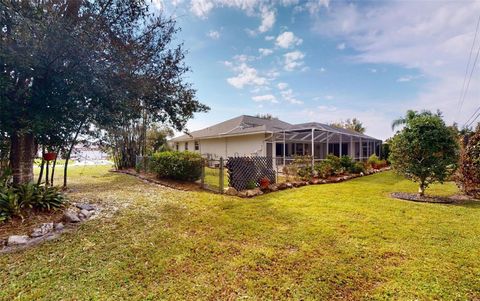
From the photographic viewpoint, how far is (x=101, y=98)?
5.49 meters

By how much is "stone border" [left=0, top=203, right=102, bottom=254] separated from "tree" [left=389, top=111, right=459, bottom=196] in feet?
32.1

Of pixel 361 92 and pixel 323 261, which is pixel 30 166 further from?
pixel 361 92

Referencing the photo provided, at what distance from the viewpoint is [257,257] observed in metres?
3.48

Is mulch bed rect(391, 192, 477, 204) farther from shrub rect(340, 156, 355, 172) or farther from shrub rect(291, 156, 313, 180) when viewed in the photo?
shrub rect(340, 156, 355, 172)

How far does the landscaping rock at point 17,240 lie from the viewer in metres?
3.81

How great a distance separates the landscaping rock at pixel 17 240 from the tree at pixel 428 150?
34.0 feet

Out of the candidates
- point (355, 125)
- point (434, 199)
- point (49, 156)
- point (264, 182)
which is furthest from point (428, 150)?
point (355, 125)

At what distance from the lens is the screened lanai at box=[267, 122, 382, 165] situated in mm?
15820

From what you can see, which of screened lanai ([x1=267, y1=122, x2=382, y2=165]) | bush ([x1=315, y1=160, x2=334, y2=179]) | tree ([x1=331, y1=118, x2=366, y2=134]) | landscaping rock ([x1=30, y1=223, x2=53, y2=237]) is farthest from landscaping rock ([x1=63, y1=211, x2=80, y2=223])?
tree ([x1=331, y1=118, x2=366, y2=134])

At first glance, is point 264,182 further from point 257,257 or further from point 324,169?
point 257,257

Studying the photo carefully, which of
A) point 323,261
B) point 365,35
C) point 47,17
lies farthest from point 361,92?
point 47,17

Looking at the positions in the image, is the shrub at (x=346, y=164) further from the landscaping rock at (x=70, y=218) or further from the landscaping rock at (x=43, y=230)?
the landscaping rock at (x=43, y=230)

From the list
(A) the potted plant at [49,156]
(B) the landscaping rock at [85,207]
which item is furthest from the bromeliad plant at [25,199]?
(A) the potted plant at [49,156]

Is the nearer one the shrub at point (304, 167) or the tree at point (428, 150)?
the tree at point (428, 150)
